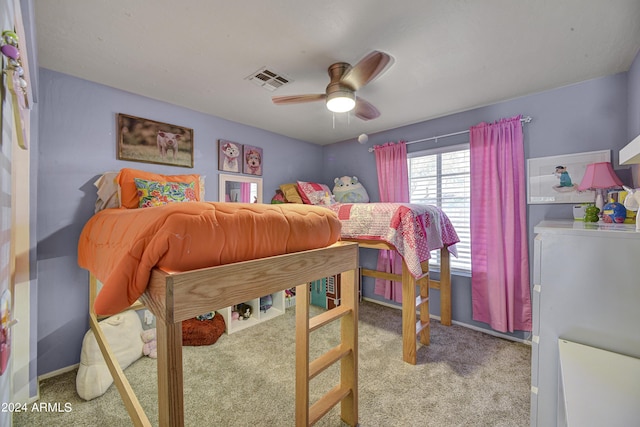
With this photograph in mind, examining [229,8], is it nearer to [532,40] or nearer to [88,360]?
[532,40]

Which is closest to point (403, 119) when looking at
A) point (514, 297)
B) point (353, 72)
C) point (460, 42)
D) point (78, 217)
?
point (460, 42)

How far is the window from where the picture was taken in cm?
285

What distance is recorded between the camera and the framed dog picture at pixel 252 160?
125 inches

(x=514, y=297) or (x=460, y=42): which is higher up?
(x=460, y=42)

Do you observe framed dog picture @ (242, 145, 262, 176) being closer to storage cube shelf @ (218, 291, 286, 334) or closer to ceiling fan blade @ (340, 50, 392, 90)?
storage cube shelf @ (218, 291, 286, 334)

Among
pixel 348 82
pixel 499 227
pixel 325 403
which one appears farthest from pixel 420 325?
pixel 348 82

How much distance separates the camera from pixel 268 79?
2092mm


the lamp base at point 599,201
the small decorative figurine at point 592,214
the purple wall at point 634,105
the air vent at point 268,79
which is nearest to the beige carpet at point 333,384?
the small decorative figurine at point 592,214

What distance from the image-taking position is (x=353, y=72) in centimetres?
162

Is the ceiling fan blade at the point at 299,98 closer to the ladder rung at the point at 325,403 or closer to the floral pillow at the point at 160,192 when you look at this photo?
the floral pillow at the point at 160,192

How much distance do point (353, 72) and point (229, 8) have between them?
0.76 metres

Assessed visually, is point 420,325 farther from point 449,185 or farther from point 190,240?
point 190,240

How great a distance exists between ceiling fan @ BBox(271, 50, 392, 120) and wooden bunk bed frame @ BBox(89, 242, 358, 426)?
1.06 meters

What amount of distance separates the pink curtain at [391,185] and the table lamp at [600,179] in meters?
1.52
